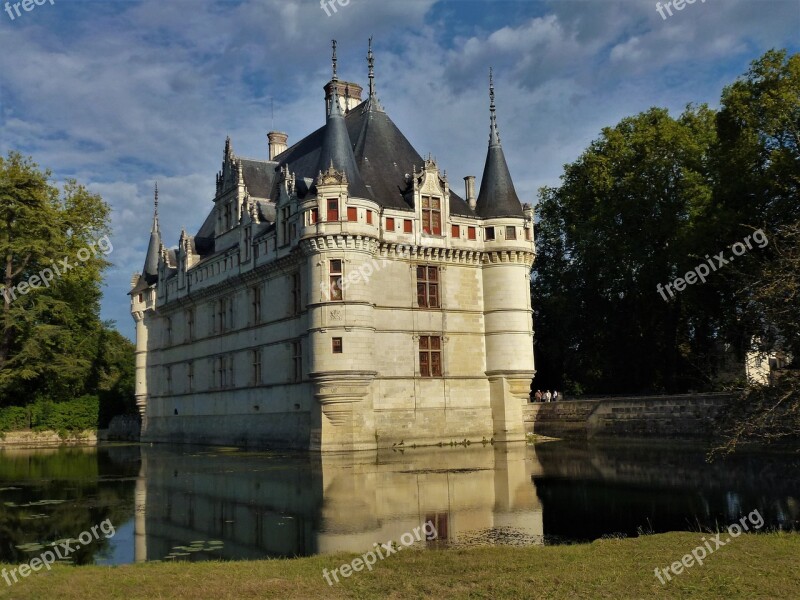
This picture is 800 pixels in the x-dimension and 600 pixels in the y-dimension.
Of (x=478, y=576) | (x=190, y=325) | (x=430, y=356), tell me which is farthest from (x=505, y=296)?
(x=478, y=576)

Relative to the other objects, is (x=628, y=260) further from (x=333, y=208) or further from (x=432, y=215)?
(x=333, y=208)

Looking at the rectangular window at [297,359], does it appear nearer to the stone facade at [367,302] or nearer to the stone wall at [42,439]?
the stone facade at [367,302]

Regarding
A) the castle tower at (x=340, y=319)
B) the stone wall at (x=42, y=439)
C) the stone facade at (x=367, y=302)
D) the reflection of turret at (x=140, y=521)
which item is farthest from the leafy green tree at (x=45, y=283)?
the reflection of turret at (x=140, y=521)

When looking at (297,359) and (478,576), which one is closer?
(478,576)

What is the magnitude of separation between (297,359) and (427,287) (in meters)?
5.77

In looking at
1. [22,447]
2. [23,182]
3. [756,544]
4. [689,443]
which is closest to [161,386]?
[22,447]

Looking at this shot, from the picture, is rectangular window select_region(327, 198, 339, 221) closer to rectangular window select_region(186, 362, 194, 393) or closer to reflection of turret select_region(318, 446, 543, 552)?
reflection of turret select_region(318, 446, 543, 552)

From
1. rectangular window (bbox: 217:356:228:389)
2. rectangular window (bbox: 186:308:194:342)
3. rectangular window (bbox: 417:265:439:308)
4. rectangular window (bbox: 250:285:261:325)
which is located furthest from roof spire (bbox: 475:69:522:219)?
rectangular window (bbox: 186:308:194:342)

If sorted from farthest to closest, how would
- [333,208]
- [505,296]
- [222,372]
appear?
1. [222,372]
2. [505,296]
3. [333,208]

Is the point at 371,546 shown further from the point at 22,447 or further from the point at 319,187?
the point at 22,447

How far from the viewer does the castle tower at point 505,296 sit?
106 feet

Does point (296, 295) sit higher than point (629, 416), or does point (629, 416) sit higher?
point (296, 295)

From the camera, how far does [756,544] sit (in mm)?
9414

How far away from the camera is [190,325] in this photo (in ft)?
139
